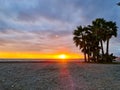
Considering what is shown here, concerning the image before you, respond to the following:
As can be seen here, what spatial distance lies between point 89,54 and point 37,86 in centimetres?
5074

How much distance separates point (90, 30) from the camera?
234 ft

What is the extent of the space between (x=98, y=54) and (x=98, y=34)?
18.8 feet

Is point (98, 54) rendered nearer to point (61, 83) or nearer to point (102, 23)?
point (102, 23)

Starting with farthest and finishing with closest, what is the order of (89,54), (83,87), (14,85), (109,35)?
(89,54) → (109,35) → (14,85) → (83,87)

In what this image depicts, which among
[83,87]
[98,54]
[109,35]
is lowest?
[83,87]

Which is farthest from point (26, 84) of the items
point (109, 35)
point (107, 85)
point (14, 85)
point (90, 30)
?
point (90, 30)

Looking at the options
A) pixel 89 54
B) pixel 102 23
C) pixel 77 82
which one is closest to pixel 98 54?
pixel 89 54

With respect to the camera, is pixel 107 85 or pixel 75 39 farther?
pixel 75 39

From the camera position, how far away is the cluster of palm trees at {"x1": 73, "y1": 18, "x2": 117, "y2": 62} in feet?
214

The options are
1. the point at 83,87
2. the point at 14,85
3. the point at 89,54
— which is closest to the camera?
the point at 83,87

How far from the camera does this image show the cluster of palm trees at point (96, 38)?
6538 cm

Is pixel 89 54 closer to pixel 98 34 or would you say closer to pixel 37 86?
pixel 98 34

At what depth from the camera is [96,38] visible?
221 feet

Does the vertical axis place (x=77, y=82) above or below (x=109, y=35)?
below
